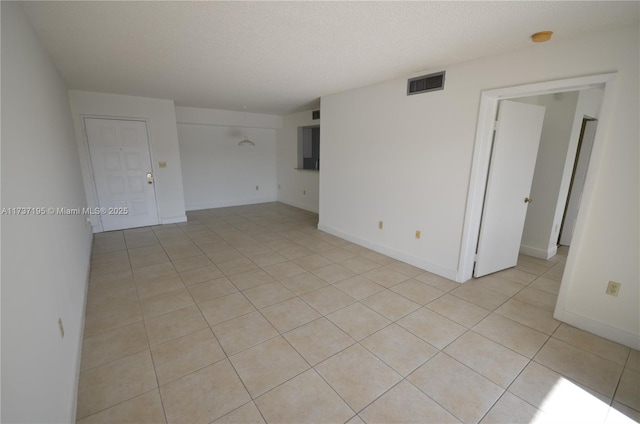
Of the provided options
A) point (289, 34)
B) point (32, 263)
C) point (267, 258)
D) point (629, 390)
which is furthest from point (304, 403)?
point (289, 34)

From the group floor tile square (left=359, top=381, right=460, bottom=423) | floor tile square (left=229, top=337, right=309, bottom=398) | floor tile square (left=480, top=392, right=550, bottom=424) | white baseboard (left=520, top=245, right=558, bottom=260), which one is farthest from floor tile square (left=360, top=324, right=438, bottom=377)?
white baseboard (left=520, top=245, right=558, bottom=260)

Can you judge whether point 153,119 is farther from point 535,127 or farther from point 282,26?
point 535,127

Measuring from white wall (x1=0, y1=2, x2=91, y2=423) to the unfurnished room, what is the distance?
0.06 ft

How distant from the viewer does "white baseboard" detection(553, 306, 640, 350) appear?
6.95 ft

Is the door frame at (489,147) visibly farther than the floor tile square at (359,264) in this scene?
No

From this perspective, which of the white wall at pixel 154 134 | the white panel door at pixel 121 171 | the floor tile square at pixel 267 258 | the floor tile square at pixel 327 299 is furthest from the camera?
the white panel door at pixel 121 171

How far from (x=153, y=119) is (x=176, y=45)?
10.3ft

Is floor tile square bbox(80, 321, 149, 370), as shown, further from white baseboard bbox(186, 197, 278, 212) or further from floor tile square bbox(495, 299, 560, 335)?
white baseboard bbox(186, 197, 278, 212)

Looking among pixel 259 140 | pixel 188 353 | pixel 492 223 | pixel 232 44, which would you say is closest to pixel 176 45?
pixel 232 44

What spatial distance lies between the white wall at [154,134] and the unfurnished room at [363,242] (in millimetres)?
76

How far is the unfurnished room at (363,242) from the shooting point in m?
1.59

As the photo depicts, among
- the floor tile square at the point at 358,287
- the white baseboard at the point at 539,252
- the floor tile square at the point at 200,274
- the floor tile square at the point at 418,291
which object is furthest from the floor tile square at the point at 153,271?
the white baseboard at the point at 539,252

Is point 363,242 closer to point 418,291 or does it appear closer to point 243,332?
point 418,291

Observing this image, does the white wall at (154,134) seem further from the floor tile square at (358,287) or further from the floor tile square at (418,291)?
the floor tile square at (418,291)
